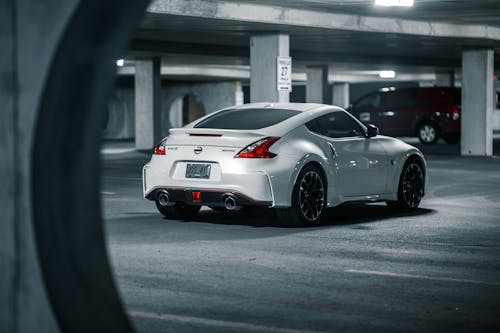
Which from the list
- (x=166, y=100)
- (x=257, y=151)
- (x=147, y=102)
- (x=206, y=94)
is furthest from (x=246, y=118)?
(x=206, y=94)

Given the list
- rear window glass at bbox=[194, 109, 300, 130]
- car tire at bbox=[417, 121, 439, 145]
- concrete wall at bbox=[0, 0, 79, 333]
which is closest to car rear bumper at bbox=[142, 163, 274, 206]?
rear window glass at bbox=[194, 109, 300, 130]

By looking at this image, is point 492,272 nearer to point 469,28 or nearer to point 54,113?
point 54,113

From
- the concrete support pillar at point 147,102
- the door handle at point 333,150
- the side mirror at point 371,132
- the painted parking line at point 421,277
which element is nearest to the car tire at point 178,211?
the door handle at point 333,150

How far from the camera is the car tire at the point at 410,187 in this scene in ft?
40.3

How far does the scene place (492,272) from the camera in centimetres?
783

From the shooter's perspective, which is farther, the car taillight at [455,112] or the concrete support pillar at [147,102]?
the car taillight at [455,112]

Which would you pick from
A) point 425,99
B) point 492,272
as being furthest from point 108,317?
point 425,99

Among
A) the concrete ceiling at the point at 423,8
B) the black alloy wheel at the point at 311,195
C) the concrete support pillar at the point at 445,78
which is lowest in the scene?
the black alloy wheel at the point at 311,195

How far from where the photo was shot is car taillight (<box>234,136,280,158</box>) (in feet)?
33.6

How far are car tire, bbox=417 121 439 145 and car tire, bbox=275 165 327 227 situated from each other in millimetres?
22575

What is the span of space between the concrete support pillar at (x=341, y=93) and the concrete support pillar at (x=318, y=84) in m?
15.8

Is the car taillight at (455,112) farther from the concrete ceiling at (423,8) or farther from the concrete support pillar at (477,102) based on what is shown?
the concrete ceiling at (423,8)

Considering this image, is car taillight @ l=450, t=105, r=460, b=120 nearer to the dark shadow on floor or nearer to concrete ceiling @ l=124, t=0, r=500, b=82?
concrete ceiling @ l=124, t=0, r=500, b=82

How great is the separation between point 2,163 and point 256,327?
220 cm
